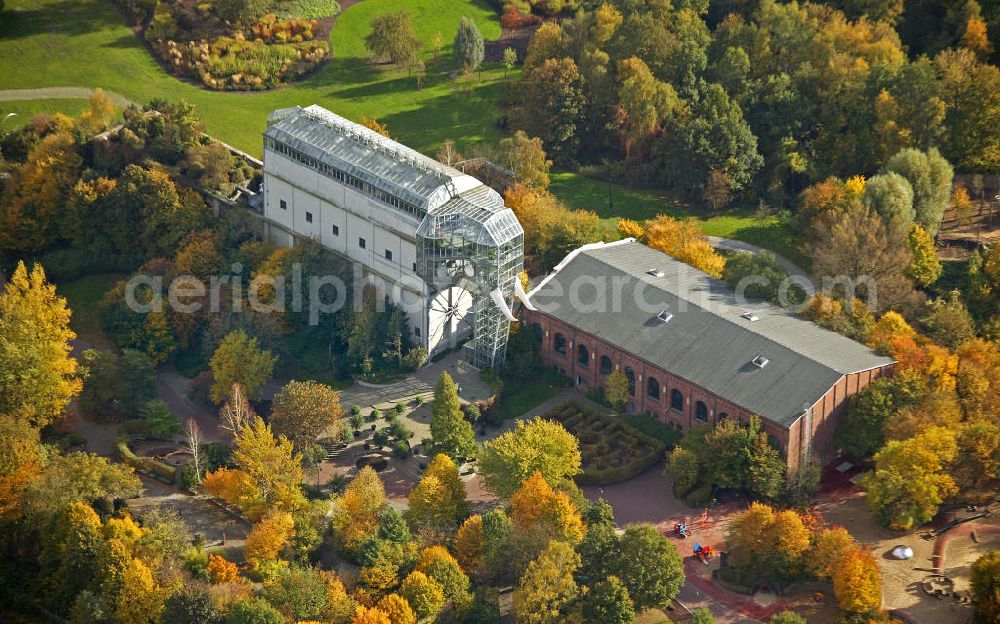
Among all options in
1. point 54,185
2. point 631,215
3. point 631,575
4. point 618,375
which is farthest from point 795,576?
point 54,185

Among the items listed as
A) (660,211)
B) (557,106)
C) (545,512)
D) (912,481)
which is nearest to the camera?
(545,512)

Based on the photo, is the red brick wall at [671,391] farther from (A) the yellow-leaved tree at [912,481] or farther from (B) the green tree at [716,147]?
(B) the green tree at [716,147]

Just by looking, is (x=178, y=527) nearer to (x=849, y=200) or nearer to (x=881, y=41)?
(x=849, y=200)

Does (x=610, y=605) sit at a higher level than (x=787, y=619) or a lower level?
lower

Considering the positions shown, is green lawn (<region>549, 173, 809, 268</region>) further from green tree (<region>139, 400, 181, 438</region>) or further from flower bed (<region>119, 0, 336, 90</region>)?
green tree (<region>139, 400, 181, 438</region>)

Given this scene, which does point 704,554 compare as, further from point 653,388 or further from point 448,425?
point 448,425

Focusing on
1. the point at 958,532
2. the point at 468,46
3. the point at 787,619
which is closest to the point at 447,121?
the point at 468,46
